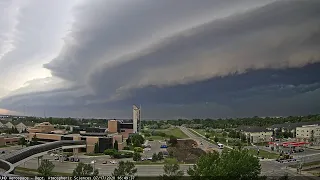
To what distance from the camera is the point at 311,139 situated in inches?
1391

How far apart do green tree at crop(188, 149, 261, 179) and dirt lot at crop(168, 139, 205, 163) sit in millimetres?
9096

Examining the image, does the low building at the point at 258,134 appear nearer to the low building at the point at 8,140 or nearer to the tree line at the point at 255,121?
the tree line at the point at 255,121

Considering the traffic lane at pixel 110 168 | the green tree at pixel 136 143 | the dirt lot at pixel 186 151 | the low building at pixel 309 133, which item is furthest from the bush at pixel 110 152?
the low building at pixel 309 133

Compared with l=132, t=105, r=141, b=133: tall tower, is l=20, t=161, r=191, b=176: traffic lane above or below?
below

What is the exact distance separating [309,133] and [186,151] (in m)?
17.1

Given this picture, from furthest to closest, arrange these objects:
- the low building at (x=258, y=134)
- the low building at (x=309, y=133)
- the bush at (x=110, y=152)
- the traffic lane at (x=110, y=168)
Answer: the low building at (x=309, y=133) < the low building at (x=258, y=134) < the bush at (x=110, y=152) < the traffic lane at (x=110, y=168)

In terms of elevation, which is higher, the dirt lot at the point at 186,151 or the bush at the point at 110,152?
the bush at the point at 110,152

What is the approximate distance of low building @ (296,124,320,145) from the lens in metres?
35.5

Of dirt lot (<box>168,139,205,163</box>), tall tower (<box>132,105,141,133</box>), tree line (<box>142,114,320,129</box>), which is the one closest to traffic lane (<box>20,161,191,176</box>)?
dirt lot (<box>168,139,205,163</box>)

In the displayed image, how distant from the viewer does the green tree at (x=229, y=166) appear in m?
12.0

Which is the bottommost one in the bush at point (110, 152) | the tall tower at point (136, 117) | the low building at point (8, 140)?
the bush at point (110, 152)

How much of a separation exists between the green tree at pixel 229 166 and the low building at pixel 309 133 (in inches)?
1008

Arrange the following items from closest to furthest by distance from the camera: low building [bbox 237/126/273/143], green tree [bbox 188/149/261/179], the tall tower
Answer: green tree [bbox 188/149/261/179]
low building [bbox 237/126/273/143]
the tall tower

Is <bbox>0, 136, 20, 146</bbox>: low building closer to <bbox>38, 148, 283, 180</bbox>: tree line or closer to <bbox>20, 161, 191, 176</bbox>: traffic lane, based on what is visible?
<bbox>20, 161, 191, 176</bbox>: traffic lane
